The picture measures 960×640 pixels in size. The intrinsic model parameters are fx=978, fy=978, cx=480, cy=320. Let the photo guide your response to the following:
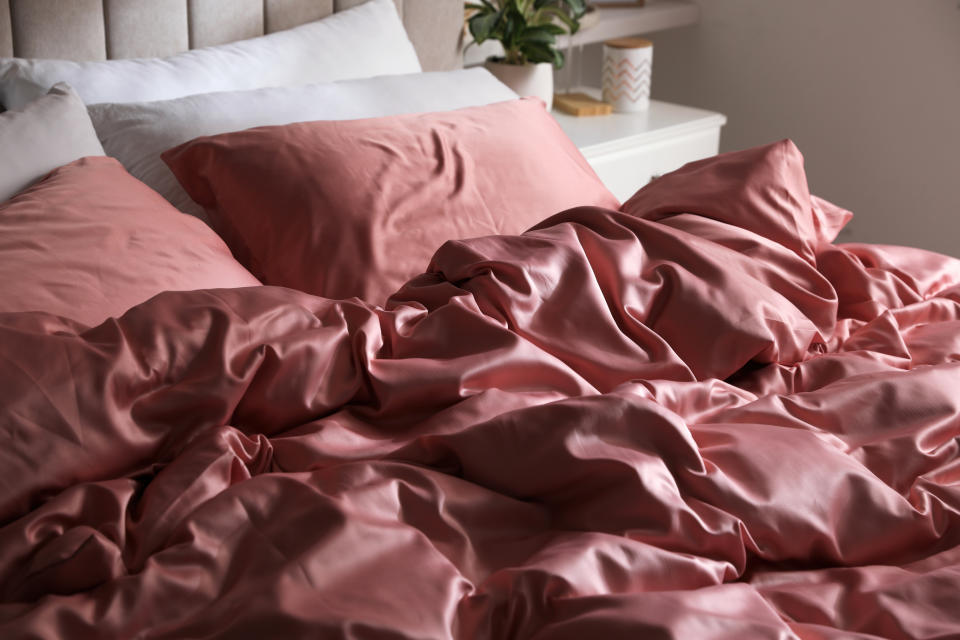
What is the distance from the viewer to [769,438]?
42.8 inches

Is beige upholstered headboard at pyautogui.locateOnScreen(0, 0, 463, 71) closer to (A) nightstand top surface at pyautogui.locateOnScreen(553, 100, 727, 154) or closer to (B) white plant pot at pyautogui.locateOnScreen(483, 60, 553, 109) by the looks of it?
(B) white plant pot at pyautogui.locateOnScreen(483, 60, 553, 109)

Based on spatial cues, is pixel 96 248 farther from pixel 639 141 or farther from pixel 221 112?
pixel 639 141

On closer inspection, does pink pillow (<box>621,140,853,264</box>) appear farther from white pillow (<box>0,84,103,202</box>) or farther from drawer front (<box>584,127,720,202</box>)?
white pillow (<box>0,84,103,202</box>)

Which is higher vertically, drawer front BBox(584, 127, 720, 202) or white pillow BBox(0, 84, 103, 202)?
white pillow BBox(0, 84, 103, 202)

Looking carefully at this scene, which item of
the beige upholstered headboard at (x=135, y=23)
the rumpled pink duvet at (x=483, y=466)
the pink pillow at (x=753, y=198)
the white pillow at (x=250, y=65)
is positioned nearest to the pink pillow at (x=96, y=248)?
the rumpled pink duvet at (x=483, y=466)

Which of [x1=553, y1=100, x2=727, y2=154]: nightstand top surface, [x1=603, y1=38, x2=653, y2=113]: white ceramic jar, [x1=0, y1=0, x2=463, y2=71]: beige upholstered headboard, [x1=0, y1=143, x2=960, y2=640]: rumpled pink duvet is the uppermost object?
[x1=0, y1=0, x2=463, y2=71]: beige upholstered headboard

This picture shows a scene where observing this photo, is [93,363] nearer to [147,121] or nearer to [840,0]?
[147,121]

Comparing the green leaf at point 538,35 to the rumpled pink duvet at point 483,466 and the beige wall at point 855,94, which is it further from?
the rumpled pink duvet at point 483,466

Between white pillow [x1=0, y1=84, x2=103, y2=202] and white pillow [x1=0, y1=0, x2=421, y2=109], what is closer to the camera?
white pillow [x1=0, y1=84, x2=103, y2=202]

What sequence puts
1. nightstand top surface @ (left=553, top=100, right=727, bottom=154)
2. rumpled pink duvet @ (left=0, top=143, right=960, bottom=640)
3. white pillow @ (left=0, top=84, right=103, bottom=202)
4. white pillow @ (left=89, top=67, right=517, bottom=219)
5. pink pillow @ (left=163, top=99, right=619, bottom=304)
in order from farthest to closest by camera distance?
nightstand top surface @ (left=553, top=100, right=727, bottom=154) < white pillow @ (left=89, top=67, right=517, bottom=219) < pink pillow @ (left=163, top=99, right=619, bottom=304) < white pillow @ (left=0, top=84, right=103, bottom=202) < rumpled pink duvet @ (left=0, top=143, right=960, bottom=640)

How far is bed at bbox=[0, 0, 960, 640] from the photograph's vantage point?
87cm

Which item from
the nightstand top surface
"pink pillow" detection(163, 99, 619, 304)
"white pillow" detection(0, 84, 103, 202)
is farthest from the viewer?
the nightstand top surface

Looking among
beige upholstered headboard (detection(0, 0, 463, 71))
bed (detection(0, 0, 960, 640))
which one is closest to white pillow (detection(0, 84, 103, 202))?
bed (detection(0, 0, 960, 640))

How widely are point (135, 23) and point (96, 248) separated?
83cm
